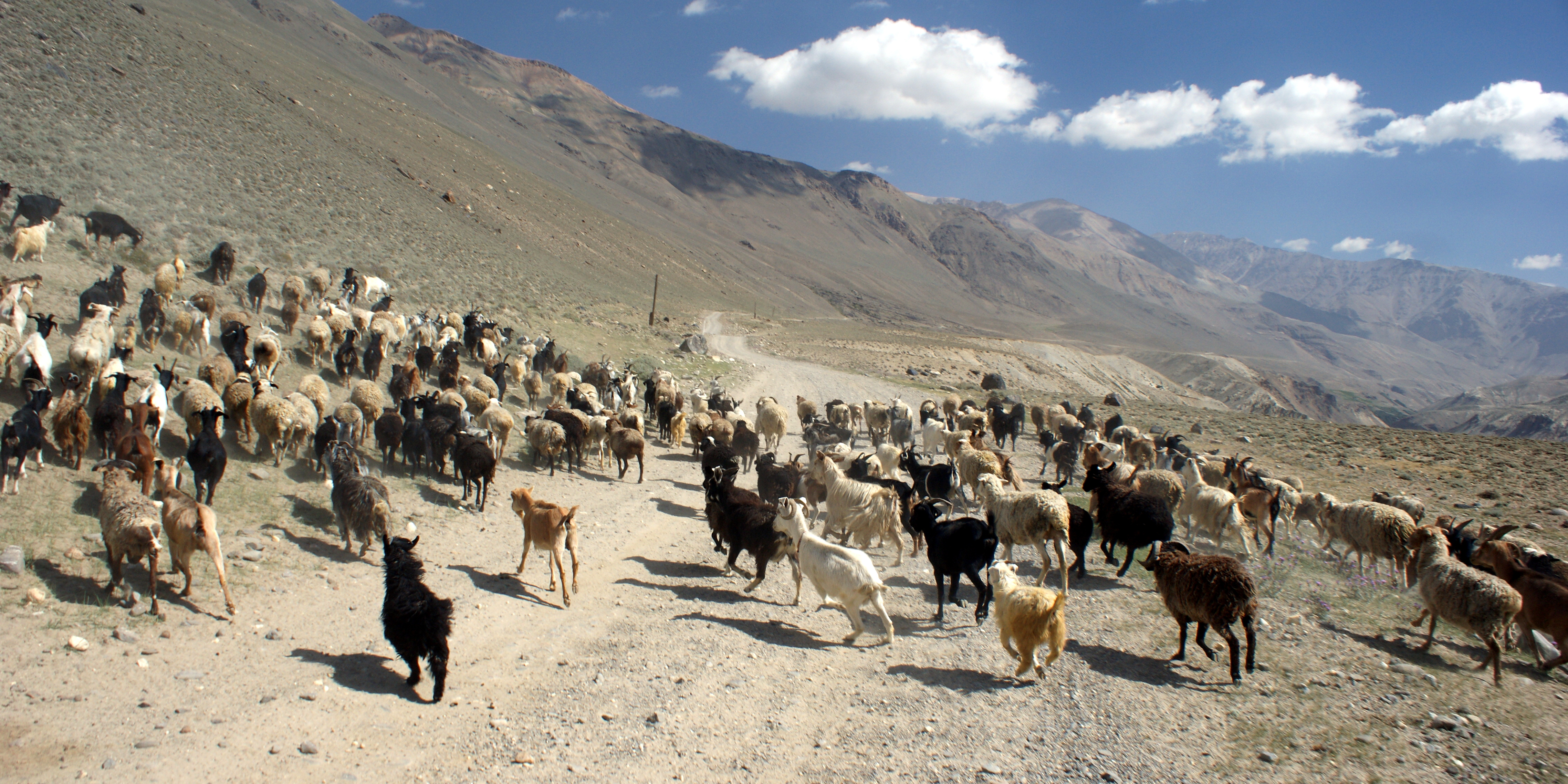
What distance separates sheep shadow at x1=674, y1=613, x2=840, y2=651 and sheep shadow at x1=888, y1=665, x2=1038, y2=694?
0.86m

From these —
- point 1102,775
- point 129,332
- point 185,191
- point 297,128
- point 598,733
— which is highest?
point 297,128

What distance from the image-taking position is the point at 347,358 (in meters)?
15.9

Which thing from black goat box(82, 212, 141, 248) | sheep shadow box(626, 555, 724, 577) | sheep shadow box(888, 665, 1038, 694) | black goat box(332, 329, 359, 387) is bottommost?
sheep shadow box(626, 555, 724, 577)

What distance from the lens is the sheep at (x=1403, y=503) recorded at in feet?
40.8

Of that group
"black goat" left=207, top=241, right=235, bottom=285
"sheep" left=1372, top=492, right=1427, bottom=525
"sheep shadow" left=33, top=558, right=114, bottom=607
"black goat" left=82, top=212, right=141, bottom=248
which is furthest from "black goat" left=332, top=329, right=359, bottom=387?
"sheep" left=1372, top=492, right=1427, bottom=525

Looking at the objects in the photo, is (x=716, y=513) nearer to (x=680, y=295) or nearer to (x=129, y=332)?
(x=129, y=332)

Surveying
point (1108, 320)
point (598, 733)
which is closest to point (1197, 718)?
point (598, 733)

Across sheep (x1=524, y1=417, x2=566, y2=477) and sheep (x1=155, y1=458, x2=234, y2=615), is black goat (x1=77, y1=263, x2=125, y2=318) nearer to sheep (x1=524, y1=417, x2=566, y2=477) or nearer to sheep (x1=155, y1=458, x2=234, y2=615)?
sheep (x1=524, y1=417, x2=566, y2=477)

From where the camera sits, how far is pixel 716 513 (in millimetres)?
10438

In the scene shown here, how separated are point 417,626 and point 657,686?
2134 mm

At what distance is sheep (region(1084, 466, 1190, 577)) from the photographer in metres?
9.73

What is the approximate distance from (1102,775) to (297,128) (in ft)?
175

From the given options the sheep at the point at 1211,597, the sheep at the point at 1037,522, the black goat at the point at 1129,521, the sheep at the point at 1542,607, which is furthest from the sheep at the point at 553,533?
the sheep at the point at 1542,607

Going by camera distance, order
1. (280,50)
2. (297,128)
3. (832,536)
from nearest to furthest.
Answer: (832,536), (297,128), (280,50)
